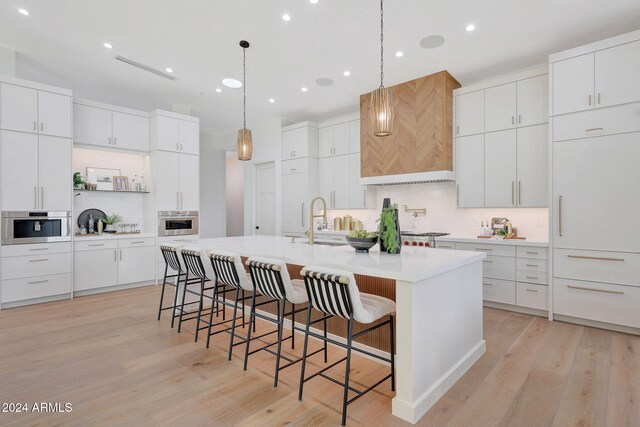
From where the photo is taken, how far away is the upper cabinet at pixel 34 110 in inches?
163

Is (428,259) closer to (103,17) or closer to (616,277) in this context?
(616,277)

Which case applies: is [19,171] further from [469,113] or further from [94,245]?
[469,113]

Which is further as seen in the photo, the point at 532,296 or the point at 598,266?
the point at 532,296

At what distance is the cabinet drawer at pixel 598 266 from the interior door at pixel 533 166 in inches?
27.7

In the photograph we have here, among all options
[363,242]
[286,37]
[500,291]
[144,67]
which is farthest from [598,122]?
[144,67]

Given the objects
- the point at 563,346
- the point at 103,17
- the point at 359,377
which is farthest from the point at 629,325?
the point at 103,17

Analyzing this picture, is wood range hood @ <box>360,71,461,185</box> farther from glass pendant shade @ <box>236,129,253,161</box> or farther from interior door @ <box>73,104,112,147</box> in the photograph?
interior door @ <box>73,104,112,147</box>

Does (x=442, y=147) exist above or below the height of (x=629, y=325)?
above

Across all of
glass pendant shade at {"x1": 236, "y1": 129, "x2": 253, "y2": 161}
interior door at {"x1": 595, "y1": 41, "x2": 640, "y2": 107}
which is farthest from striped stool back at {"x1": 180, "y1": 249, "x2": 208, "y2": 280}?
interior door at {"x1": 595, "y1": 41, "x2": 640, "y2": 107}

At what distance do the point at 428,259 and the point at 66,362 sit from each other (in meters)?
3.00

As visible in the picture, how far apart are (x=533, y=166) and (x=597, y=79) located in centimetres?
107

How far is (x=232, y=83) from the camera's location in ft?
16.7

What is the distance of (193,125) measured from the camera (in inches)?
238

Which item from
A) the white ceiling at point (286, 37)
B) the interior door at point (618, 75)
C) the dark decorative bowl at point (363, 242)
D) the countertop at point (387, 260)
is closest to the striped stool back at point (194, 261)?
the countertop at point (387, 260)
